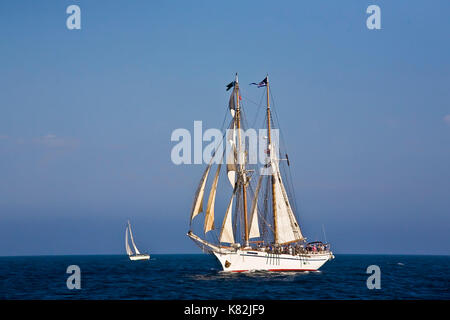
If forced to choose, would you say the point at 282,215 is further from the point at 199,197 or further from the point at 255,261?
the point at 199,197

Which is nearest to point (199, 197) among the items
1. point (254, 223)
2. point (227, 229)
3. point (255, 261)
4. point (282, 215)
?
point (227, 229)

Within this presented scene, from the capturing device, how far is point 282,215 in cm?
6869

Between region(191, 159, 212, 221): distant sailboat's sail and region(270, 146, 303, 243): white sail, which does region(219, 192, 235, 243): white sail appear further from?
region(270, 146, 303, 243): white sail

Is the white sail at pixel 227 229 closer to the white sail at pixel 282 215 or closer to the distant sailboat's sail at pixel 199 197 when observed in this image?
the distant sailboat's sail at pixel 199 197

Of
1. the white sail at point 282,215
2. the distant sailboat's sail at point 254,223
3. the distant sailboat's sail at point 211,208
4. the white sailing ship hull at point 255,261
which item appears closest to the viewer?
the distant sailboat's sail at point 211,208

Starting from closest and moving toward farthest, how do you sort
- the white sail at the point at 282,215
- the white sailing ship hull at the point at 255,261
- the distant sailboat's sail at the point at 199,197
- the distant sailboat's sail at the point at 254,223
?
1. the distant sailboat's sail at the point at 199,197
2. the white sailing ship hull at the point at 255,261
3. the distant sailboat's sail at the point at 254,223
4. the white sail at the point at 282,215

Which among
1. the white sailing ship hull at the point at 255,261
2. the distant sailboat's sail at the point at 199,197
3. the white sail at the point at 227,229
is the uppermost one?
the distant sailboat's sail at the point at 199,197

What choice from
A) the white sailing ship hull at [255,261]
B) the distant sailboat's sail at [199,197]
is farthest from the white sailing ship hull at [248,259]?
the distant sailboat's sail at [199,197]

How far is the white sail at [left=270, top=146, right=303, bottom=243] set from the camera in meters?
68.2

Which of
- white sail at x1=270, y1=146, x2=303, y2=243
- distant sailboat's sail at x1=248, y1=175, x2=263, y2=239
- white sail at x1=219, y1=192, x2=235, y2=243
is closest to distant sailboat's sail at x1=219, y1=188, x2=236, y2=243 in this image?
white sail at x1=219, y1=192, x2=235, y2=243

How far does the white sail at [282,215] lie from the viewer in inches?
2685

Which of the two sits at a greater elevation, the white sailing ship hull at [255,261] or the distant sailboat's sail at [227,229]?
the distant sailboat's sail at [227,229]

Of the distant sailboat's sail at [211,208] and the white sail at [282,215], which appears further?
the white sail at [282,215]
